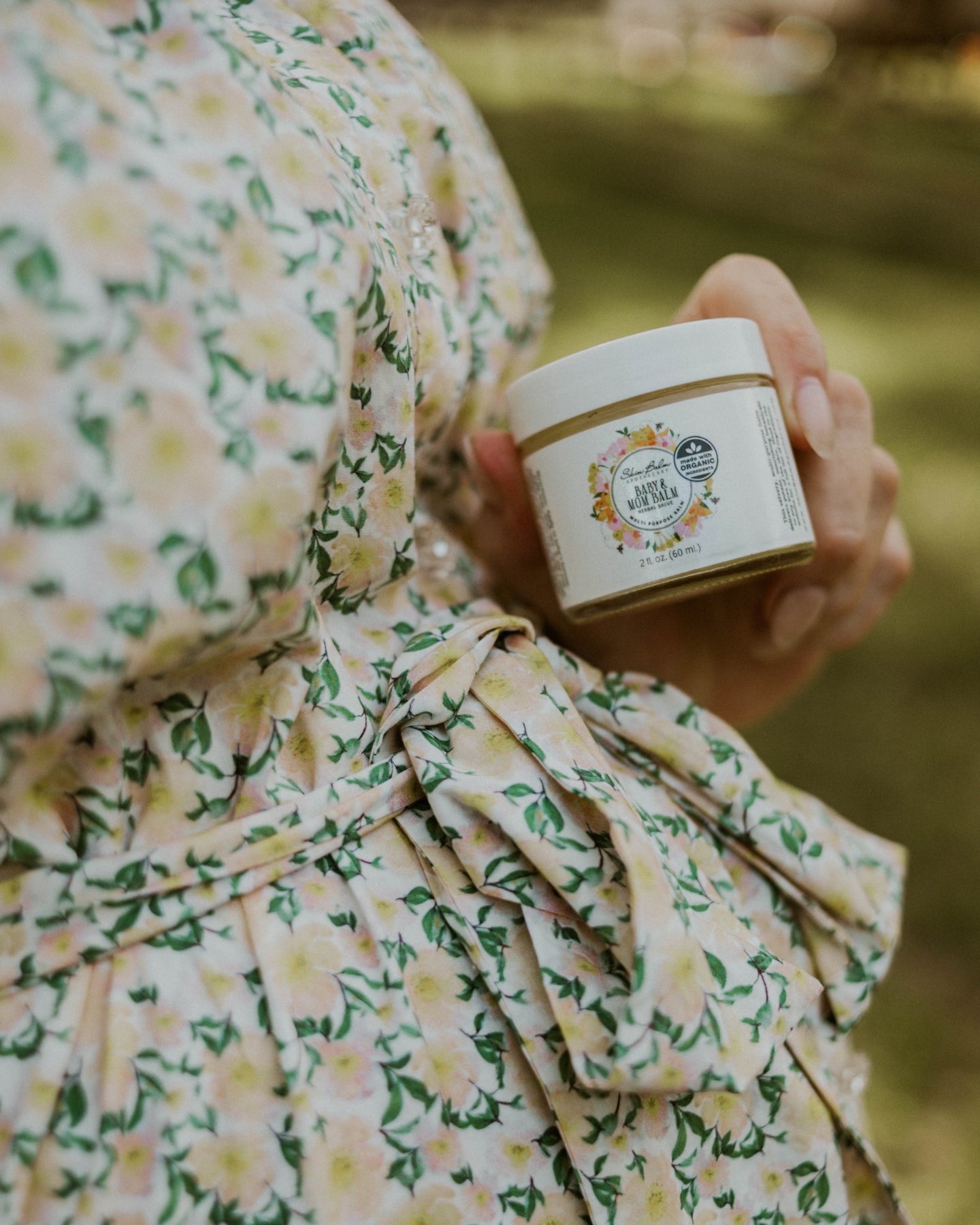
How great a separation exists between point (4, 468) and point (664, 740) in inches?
11.8

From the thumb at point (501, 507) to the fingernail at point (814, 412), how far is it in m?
0.14

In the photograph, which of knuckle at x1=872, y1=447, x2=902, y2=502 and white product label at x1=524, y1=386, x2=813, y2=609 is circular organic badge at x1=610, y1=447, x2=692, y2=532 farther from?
knuckle at x1=872, y1=447, x2=902, y2=502

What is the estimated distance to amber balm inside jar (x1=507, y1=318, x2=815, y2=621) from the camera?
455 mm

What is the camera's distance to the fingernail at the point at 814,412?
52 cm

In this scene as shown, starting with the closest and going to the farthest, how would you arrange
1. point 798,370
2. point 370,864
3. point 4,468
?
point 4,468, point 370,864, point 798,370

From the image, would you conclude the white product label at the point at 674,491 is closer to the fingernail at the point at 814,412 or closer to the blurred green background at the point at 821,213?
the fingernail at the point at 814,412

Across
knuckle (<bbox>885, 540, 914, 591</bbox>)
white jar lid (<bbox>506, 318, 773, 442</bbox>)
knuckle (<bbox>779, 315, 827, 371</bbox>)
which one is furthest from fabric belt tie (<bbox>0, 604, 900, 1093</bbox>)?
knuckle (<bbox>885, 540, 914, 591</bbox>)

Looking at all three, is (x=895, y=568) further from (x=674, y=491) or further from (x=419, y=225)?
(x=419, y=225)

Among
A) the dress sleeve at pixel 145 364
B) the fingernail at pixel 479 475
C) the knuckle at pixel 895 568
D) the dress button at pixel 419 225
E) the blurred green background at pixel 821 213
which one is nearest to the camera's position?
the dress sleeve at pixel 145 364

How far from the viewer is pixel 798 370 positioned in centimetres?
53

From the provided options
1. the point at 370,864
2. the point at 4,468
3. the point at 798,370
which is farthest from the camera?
the point at 798,370

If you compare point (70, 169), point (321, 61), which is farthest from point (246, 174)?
point (321, 61)

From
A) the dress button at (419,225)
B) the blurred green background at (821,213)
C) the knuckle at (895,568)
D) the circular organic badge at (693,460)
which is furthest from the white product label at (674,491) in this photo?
the blurred green background at (821,213)

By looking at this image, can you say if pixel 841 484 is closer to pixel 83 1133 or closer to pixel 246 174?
pixel 246 174
